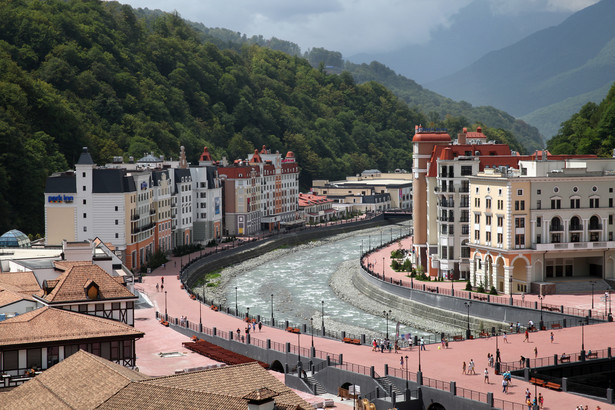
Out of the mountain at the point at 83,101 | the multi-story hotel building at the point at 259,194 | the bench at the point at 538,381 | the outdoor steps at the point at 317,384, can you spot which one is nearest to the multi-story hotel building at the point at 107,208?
A: the mountain at the point at 83,101

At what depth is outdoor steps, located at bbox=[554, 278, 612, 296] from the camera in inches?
2881

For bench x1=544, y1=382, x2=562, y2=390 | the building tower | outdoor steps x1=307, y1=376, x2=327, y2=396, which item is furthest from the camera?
the building tower

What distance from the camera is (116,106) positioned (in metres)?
152

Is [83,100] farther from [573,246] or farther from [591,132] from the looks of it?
[573,246]

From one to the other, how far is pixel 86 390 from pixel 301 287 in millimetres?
60371

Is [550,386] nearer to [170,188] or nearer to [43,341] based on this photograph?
[43,341]

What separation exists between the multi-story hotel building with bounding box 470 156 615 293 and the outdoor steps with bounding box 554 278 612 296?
1.41 m

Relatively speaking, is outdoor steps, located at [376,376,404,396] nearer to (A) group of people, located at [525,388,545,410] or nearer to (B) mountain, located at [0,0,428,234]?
(A) group of people, located at [525,388,545,410]

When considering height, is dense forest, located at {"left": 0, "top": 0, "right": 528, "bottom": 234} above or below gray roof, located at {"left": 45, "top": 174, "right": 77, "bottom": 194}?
above

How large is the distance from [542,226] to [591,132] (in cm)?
6097

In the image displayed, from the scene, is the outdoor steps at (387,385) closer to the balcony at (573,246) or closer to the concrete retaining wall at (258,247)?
the balcony at (573,246)

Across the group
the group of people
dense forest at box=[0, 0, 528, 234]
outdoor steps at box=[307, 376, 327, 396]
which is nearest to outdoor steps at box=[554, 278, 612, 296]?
outdoor steps at box=[307, 376, 327, 396]

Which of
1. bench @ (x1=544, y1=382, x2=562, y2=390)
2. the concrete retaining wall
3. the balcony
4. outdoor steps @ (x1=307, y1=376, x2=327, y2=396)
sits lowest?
outdoor steps @ (x1=307, y1=376, x2=327, y2=396)

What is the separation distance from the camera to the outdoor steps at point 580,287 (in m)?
73.2
